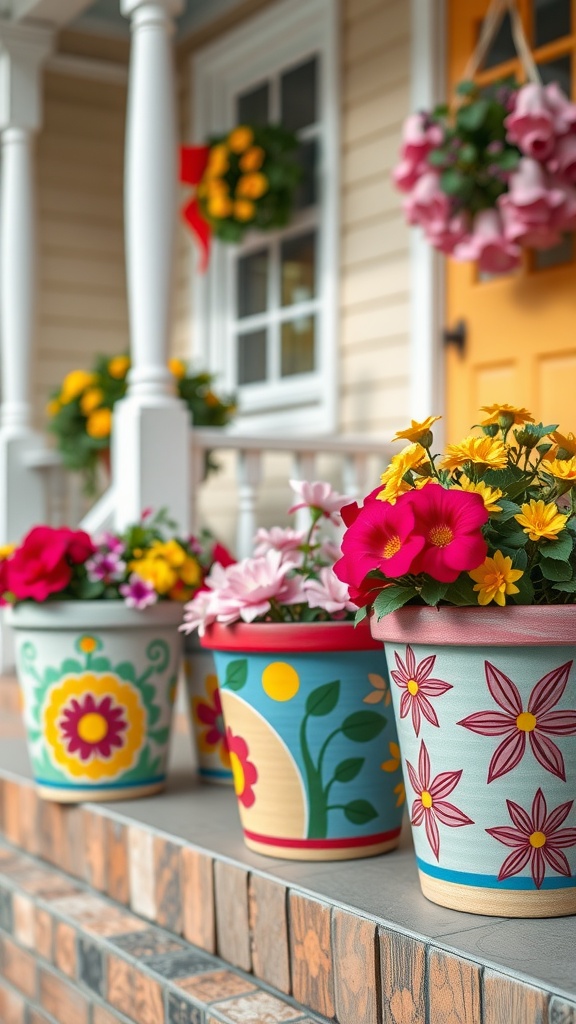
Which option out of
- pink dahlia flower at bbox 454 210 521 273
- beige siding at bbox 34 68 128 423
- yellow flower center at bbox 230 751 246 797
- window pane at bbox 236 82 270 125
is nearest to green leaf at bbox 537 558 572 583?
yellow flower center at bbox 230 751 246 797

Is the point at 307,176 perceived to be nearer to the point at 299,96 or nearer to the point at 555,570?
the point at 299,96

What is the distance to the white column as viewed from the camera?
2.59m

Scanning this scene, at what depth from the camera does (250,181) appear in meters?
3.83

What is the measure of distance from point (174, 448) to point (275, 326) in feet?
5.40

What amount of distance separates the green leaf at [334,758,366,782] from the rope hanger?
208cm

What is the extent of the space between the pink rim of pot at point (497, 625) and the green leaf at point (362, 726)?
11.5 inches

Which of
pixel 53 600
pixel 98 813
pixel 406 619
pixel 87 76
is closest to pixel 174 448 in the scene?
pixel 53 600

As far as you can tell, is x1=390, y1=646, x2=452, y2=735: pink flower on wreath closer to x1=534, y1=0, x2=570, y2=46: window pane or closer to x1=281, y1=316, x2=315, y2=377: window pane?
x1=534, y1=0, x2=570, y2=46: window pane

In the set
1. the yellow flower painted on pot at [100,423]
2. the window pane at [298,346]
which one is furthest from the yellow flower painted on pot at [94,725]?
the window pane at [298,346]

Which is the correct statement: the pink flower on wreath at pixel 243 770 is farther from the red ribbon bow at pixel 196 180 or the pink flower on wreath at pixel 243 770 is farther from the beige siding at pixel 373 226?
Answer: the red ribbon bow at pixel 196 180

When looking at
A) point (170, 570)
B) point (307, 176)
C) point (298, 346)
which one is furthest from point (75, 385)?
point (170, 570)

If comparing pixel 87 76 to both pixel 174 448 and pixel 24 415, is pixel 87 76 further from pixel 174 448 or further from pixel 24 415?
pixel 174 448

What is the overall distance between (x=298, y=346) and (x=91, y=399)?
30.9 inches

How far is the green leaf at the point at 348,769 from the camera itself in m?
1.40
